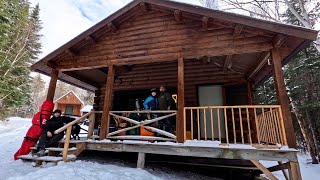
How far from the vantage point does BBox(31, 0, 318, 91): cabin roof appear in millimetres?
5105

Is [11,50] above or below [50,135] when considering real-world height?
above

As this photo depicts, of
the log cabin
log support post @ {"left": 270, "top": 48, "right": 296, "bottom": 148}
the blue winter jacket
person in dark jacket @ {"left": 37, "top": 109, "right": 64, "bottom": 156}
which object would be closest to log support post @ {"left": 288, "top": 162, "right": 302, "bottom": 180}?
the log cabin

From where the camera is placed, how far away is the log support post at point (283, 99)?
4902 millimetres

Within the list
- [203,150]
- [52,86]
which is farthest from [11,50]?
[203,150]

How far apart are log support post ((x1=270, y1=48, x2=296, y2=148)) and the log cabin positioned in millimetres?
21

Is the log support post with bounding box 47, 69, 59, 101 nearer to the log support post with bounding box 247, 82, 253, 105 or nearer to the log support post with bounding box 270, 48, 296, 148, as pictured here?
the log support post with bounding box 270, 48, 296, 148

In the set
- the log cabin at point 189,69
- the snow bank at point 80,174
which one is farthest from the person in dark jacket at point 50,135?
the snow bank at point 80,174

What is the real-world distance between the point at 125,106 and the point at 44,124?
12.3 ft

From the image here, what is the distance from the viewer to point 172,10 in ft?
22.0

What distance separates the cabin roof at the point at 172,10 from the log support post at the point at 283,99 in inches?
25.6

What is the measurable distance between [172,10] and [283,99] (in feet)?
13.9

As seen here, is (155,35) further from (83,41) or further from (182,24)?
(83,41)

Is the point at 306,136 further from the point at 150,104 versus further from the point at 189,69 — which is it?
the point at 150,104

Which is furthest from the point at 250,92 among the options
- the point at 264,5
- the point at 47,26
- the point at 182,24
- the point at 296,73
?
the point at 47,26
